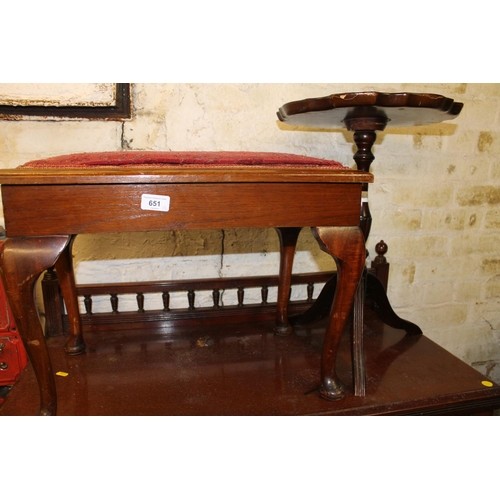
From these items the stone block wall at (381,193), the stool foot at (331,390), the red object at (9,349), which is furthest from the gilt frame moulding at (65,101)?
the stool foot at (331,390)

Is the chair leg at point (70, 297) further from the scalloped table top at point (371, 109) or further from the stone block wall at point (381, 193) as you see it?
the scalloped table top at point (371, 109)

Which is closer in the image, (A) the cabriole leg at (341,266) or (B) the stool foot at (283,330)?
(A) the cabriole leg at (341,266)

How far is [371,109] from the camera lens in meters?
1.06

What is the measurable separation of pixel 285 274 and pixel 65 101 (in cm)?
99

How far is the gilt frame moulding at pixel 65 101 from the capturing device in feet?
4.50

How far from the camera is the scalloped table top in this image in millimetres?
963

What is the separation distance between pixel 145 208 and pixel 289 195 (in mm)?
331

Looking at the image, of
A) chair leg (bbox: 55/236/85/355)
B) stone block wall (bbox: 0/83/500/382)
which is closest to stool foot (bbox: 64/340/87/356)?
chair leg (bbox: 55/236/85/355)

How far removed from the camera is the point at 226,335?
1552mm

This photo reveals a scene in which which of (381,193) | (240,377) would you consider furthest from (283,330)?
(381,193)

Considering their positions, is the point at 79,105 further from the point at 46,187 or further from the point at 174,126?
the point at 46,187

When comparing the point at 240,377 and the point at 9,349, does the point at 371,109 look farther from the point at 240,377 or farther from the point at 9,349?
the point at 9,349

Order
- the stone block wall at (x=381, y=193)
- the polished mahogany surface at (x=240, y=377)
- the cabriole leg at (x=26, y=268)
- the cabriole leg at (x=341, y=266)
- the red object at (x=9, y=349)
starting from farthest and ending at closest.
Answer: the stone block wall at (x=381, y=193) → the red object at (x=9, y=349) → the polished mahogany surface at (x=240, y=377) → the cabriole leg at (x=341, y=266) → the cabriole leg at (x=26, y=268)

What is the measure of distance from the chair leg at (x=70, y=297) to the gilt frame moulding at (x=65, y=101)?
17.9 inches
